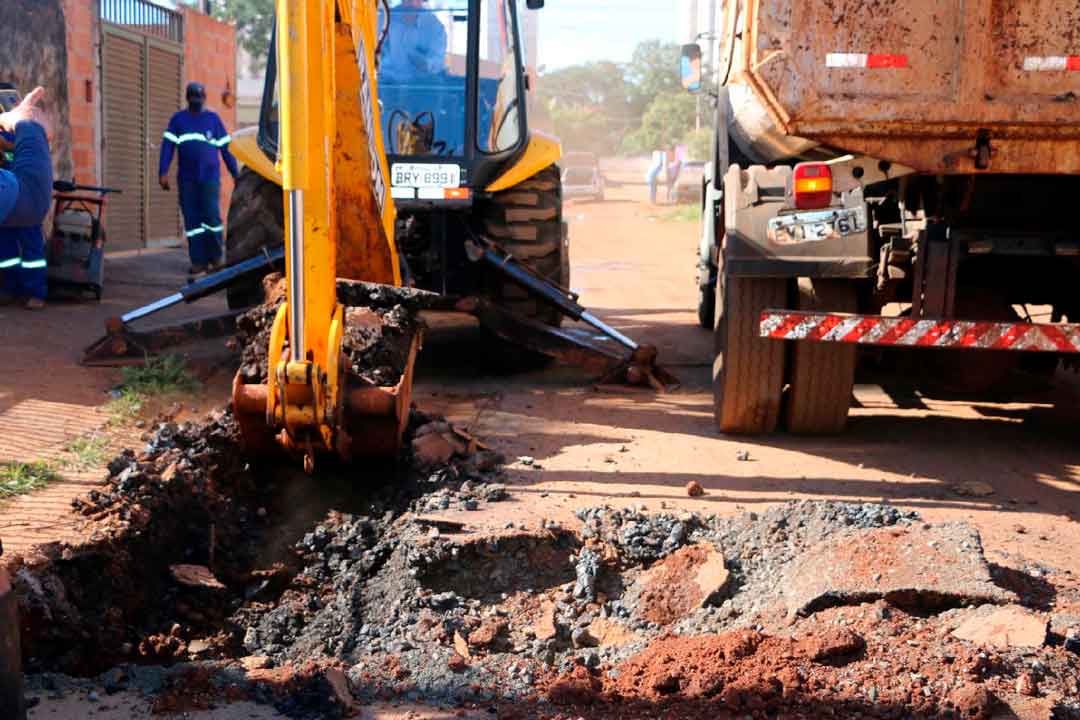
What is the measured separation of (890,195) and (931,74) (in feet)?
3.06

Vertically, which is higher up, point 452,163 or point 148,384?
point 452,163

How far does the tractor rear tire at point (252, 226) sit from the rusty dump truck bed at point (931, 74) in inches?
160

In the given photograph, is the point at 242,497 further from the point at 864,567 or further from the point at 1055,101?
the point at 1055,101

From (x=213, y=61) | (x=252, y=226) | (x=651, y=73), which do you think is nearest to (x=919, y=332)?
(x=252, y=226)

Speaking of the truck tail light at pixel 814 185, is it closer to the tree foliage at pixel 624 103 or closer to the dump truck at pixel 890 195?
the dump truck at pixel 890 195

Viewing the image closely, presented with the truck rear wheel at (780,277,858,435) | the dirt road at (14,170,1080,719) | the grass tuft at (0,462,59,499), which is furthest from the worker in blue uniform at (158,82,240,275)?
the truck rear wheel at (780,277,858,435)

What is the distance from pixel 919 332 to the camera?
548 centimetres

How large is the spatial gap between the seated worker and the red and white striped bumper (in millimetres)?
3610

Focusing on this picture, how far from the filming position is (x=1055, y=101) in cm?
500

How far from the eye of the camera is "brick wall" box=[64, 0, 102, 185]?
41.9ft

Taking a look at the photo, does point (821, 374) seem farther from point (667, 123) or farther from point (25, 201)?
point (667, 123)

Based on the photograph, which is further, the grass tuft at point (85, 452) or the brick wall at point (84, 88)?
the brick wall at point (84, 88)

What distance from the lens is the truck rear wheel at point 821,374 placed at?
6121 mm

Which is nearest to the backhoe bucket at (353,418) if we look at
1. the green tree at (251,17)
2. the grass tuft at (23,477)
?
the grass tuft at (23,477)
